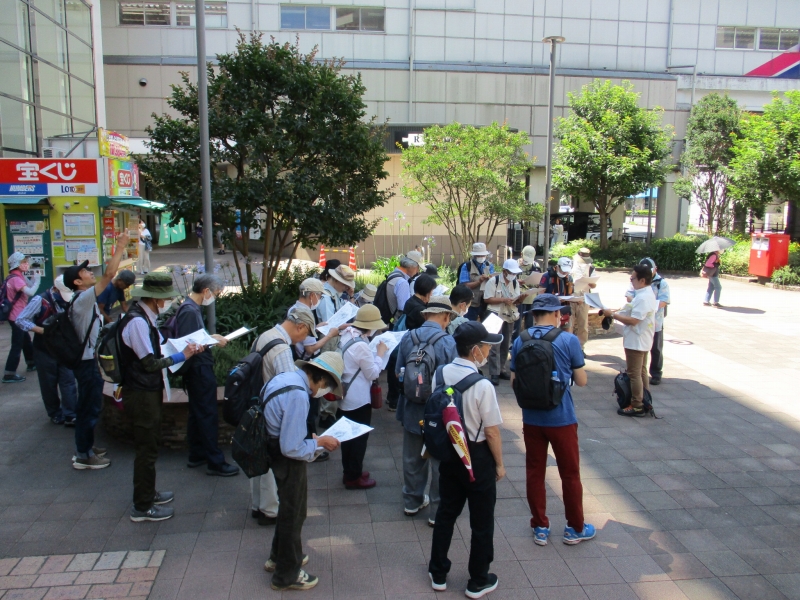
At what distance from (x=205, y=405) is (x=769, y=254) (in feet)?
61.0

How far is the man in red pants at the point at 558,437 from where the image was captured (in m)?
4.73

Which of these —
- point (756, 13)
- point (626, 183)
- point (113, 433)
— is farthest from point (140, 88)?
point (756, 13)

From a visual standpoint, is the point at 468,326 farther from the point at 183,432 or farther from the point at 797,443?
the point at 797,443

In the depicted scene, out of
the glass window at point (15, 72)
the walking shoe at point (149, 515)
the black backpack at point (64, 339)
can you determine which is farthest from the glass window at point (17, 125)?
the walking shoe at point (149, 515)

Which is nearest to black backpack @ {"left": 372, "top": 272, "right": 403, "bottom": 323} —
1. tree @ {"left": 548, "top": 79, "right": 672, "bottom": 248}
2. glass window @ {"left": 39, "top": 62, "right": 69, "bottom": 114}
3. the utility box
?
glass window @ {"left": 39, "top": 62, "right": 69, "bottom": 114}

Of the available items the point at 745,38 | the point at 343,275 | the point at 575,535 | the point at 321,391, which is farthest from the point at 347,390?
the point at 745,38

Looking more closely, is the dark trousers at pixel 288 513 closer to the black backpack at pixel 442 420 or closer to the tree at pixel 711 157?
the black backpack at pixel 442 420

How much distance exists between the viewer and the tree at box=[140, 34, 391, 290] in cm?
860

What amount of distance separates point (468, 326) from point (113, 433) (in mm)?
4636

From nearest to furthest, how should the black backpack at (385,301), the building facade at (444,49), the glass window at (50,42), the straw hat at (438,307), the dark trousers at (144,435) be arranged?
the dark trousers at (144,435)
the straw hat at (438,307)
the black backpack at (385,301)
the glass window at (50,42)
the building facade at (444,49)

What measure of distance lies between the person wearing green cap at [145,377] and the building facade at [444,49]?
18.7 meters

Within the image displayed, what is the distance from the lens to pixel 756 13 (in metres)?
31.6

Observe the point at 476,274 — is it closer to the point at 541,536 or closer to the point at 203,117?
the point at 203,117

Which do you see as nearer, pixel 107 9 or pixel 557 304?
pixel 557 304
